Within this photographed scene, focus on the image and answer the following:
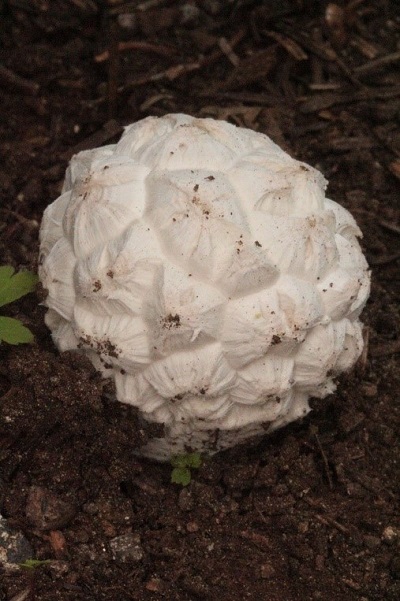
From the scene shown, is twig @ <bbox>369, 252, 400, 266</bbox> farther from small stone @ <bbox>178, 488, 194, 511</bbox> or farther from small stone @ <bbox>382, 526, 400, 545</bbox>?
small stone @ <bbox>178, 488, 194, 511</bbox>

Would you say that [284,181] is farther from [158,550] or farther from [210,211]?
[158,550]

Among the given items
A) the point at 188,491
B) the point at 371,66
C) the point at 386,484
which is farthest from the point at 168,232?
the point at 371,66

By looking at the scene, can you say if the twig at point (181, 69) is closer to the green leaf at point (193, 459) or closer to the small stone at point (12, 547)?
the green leaf at point (193, 459)

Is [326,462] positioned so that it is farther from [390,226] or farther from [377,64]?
[377,64]

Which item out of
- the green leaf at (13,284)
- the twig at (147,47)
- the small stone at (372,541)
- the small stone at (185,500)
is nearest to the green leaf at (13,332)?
the green leaf at (13,284)

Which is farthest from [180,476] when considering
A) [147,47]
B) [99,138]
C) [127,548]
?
[147,47]

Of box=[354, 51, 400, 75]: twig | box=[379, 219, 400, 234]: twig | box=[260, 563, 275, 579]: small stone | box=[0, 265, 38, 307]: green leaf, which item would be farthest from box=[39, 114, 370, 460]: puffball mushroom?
box=[354, 51, 400, 75]: twig
